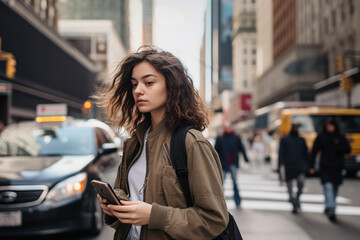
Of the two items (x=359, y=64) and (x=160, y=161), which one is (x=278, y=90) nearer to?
(x=359, y=64)

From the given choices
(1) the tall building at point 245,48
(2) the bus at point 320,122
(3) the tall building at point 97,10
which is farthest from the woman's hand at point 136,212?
(1) the tall building at point 245,48

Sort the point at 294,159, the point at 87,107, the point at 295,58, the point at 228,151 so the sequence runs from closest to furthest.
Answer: the point at 294,159 → the point at 228,151 → the point at 87,107 → the point at 295,58

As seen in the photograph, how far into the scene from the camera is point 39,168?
5.18 meters

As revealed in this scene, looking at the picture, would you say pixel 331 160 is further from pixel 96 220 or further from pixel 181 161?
pixel 181 161

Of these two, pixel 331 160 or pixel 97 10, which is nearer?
pixel 331 160

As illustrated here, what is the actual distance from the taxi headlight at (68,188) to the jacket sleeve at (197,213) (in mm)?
3479

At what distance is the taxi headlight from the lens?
490 centimetres

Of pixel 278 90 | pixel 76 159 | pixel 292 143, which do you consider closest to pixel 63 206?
pixel 76 159

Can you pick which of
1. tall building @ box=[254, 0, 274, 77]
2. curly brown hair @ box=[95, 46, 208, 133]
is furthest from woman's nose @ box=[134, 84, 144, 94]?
tall building @ box=[254, 0, 274, 77]

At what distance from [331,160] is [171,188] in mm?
6628

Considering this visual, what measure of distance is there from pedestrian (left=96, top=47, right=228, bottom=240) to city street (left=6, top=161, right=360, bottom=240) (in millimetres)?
3784

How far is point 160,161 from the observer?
184 cm

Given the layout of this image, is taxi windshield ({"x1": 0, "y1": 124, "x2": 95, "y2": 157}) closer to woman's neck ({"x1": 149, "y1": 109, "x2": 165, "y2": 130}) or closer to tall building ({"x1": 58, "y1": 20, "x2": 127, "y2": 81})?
woman's neck ({"x1": 149, "y1": 109, "x2": 165, "y2": 130})

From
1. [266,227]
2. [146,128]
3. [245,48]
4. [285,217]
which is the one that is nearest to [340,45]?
[285,217]
